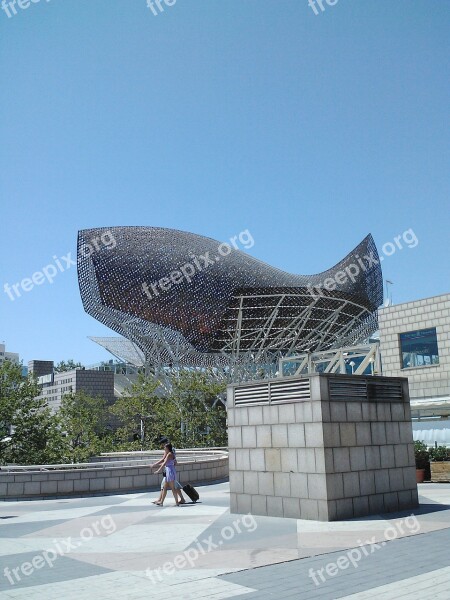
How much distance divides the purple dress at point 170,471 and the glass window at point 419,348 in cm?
1548

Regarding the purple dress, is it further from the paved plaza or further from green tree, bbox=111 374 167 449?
green tree, bbox=111 374 167 449

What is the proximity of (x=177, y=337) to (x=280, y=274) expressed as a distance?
1312 cm

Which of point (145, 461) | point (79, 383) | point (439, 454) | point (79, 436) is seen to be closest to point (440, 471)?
point (439, 454)

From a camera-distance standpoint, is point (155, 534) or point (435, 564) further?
point (155, 534)

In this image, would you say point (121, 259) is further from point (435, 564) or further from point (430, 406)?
point (435, 564)

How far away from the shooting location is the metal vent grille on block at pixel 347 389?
1257cm

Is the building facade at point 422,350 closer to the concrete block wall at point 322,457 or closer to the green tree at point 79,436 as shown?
the concrete block wall at point 322,457

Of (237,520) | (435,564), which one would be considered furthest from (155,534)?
(435,564)

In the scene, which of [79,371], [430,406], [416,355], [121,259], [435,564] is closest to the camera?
[435,564]

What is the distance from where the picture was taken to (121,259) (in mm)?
61406

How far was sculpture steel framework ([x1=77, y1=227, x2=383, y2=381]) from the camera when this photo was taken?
61750 millimetres

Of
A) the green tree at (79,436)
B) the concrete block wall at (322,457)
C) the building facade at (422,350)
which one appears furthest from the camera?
the green tree at (79,436)

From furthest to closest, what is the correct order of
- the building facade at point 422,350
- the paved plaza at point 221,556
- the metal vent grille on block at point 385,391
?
1. the building facade at point 422,350
2. the metal vent grille on block at point 385,391
3. the paved plaza at point 221,556

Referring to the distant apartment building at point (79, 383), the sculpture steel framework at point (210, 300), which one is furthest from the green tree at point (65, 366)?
the sculpture steel framework at point (210, 300)
